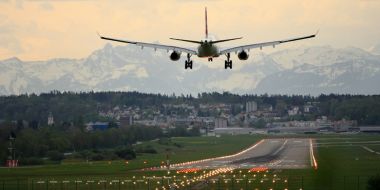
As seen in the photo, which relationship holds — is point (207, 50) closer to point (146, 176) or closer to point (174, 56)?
point (174, 56)

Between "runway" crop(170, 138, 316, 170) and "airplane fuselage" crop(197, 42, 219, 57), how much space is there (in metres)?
35.8

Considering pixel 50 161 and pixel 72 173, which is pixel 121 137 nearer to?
pixel 50 161

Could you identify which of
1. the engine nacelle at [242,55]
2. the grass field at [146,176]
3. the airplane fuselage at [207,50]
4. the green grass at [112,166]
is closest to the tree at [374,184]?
the grass field at [146,176]

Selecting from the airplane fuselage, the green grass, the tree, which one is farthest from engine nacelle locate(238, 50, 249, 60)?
the green grass

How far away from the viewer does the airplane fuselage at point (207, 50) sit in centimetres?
8412

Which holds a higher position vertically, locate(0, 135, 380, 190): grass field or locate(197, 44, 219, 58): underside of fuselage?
locate(197, 44, 219, 58): underside of fuselage

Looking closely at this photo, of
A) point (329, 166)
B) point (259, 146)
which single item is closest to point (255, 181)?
point (329, 166)

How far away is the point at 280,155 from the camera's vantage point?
149375 millimetres

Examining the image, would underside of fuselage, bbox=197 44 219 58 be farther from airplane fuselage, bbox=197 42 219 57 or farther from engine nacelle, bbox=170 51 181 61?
engine nacelle, bbox=170 51 181 61

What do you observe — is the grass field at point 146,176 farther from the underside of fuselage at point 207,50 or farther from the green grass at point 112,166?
the underside of fuselage at point 207,50

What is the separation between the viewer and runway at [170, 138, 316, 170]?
124m

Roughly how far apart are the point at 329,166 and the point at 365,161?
8636 centimetres

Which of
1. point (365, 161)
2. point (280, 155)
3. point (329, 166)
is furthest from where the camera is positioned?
point (280, 155)

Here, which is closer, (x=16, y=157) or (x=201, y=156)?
(x=16, y=157)
